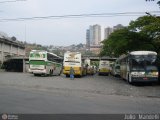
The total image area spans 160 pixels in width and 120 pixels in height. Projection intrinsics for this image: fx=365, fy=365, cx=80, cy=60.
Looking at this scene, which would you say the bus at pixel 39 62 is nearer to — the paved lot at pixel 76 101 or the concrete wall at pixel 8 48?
the paved lot at pixel 76 101

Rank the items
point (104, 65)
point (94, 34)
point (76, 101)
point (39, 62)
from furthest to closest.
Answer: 1. point (94, 34)
2. point (104, 65)
3. point (39, 62)
4. point (76, 101)

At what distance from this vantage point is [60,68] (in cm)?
6256

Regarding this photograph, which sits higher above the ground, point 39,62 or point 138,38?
point 138,38

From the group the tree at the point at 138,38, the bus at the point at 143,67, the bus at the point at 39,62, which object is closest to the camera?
the bus at the point at 143,67

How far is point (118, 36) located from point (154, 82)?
652 inches

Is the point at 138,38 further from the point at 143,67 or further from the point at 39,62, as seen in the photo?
the point at 143,67

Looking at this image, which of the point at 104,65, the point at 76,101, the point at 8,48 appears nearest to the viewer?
the point at 76,101

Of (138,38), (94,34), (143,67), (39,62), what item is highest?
(94,34)

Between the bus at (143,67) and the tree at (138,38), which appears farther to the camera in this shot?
the tree at (138,38)

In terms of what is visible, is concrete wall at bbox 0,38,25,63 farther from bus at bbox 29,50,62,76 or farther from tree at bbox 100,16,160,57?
tree at bbox 100,16,160,57

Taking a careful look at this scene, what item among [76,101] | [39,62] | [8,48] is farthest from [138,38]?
[8,48]

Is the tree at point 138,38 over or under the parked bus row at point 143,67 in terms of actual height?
over

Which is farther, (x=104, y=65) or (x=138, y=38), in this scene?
(x=104, y=65)

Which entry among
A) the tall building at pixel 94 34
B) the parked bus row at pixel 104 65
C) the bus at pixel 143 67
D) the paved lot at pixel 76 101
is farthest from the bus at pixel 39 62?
the tall building at pixel 94 34
